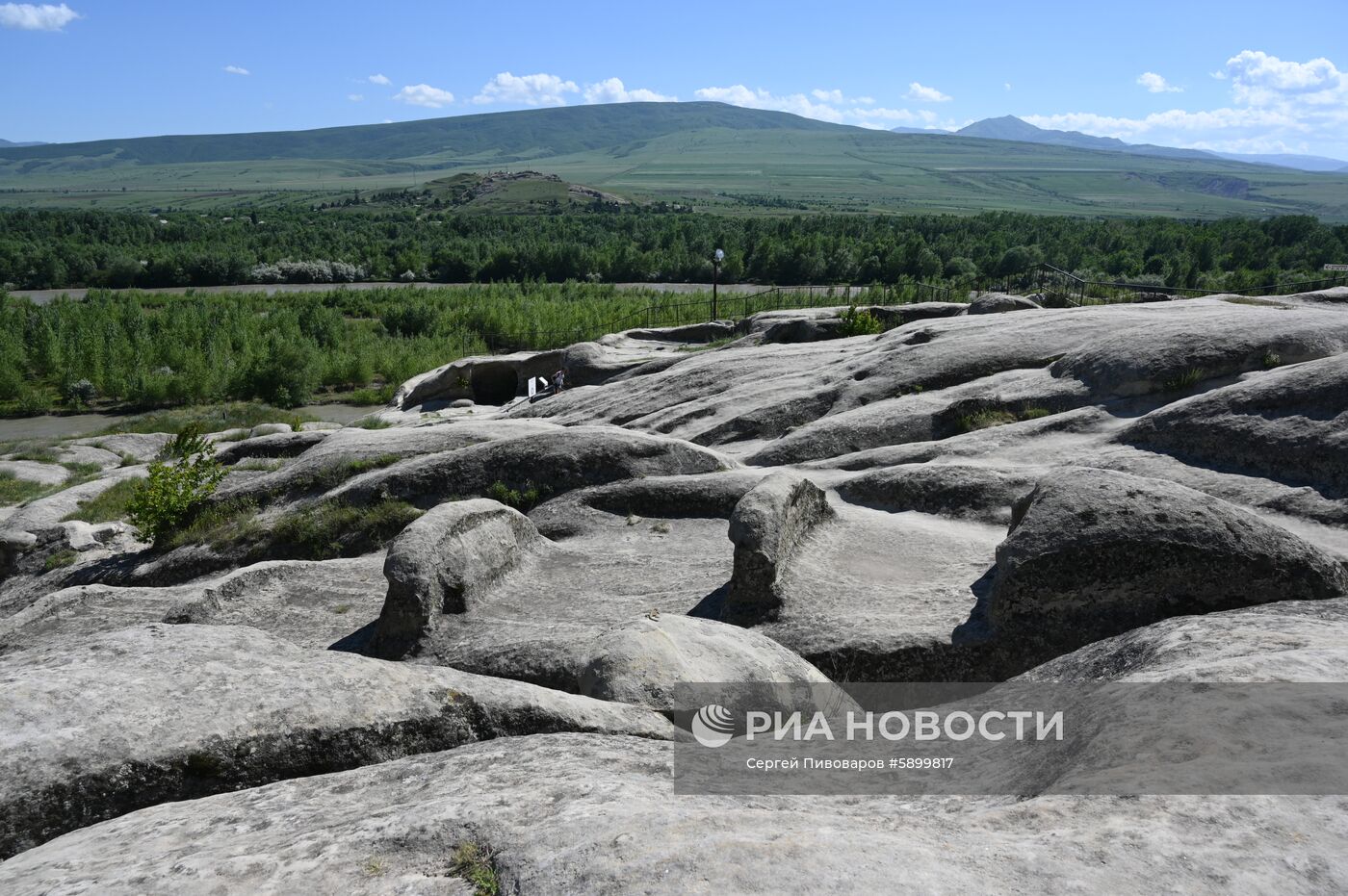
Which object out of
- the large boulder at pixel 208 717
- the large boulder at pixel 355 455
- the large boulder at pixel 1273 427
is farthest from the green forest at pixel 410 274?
the large boulder at pixel 208 717

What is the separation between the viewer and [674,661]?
8938mm

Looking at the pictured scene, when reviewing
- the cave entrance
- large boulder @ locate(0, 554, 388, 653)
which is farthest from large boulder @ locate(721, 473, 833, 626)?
the cave entrance

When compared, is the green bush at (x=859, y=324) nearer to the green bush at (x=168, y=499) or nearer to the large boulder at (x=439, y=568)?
the green bush at (x=168, y=499)

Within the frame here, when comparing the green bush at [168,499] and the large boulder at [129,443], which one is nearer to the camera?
the green bush at [168,499]

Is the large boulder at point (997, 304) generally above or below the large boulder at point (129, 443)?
above

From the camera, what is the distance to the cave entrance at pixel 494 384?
4566cm

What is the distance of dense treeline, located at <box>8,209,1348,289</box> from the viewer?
93.9 m

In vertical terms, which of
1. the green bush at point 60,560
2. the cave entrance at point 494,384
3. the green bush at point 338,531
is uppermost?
the green bush at point 338,531

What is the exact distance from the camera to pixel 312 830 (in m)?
5.66

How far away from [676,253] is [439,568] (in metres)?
105

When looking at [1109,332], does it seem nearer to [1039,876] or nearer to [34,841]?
[1039,876]

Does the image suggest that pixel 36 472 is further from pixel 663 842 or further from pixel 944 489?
pixel 663 842

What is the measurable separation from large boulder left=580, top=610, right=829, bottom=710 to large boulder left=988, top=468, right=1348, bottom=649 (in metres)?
2.46

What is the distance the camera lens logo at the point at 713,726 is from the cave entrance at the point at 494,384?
38089 mm
